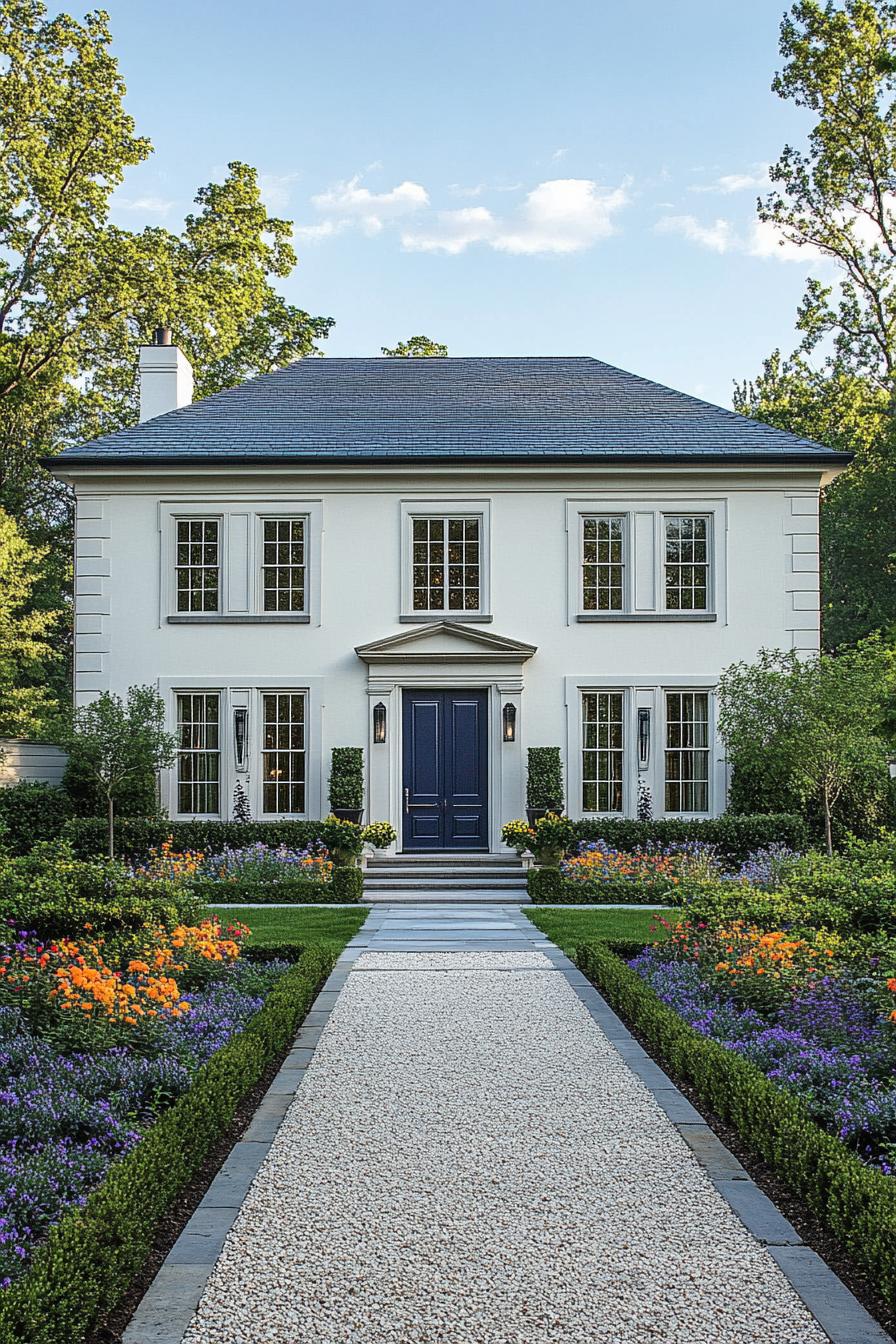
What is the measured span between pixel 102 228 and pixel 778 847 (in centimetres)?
1967

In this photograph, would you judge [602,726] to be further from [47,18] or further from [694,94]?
[47,18]

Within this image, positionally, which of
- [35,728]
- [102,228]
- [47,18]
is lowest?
[35,728]

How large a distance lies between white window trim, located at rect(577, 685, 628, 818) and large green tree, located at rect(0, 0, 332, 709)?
14054 mm

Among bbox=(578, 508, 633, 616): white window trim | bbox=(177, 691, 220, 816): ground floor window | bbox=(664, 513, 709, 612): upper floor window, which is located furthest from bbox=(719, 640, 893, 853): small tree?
bbox=(177, 691, 220, 816): ground floor window

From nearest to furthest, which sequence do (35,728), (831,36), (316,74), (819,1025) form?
1. (819,1025)
2. (316,74)
3. (35,728)
4. (831,36)

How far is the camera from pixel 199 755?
19484 mm

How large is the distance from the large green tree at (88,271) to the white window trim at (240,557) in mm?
9061

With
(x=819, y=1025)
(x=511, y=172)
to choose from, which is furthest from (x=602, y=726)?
(x=819, y=1025)

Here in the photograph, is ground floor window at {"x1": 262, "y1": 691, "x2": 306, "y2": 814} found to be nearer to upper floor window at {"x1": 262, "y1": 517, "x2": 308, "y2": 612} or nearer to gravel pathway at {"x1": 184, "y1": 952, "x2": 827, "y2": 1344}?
upper floor window at {"x1": 262, "y1": 517, "x2": 308, "y2": 612}

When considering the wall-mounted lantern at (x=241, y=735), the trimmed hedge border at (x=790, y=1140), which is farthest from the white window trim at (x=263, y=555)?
the trimmed hedge border at (x=790, y=1140)

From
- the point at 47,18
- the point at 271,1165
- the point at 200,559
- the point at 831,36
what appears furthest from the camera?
the point at 831,36

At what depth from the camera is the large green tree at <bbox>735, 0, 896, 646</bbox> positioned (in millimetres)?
27797

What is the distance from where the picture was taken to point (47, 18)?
25.8 m

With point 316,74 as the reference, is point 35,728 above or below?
below
